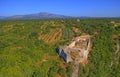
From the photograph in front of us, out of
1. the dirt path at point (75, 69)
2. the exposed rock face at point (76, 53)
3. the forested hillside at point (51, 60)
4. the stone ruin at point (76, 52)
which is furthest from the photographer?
the stone ruin at point (76, 52)

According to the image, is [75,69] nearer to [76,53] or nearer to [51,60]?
[76,53]

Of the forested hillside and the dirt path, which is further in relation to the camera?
the dirt path

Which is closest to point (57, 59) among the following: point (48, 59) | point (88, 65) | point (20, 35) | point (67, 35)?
point (48, 59)

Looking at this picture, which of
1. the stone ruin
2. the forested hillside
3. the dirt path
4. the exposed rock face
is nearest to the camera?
the forested hillside

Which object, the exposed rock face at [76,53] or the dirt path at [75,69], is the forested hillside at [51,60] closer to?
the dirt path at [75,69]

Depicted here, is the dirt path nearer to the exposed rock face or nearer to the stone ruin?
the exposed rock face

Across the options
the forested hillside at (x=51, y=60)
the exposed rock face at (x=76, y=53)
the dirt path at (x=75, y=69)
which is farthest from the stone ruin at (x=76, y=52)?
the forested hillside at (x=51, y=60)

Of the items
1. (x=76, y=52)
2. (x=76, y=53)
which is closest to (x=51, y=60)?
(x=76, y=53)

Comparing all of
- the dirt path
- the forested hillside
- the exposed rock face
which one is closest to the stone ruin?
the exposed rock face

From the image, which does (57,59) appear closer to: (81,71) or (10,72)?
(81,71)

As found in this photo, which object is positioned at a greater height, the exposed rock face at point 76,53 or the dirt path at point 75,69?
the exposed rock face at point 76,53
